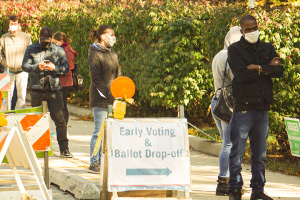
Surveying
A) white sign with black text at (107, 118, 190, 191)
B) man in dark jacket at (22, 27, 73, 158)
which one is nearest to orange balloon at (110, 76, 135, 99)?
white sign with black text at (107, 118, 190, 191)

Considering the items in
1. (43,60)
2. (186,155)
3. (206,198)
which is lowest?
(206,198)

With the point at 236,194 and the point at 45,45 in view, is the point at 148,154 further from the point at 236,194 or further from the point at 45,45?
the point at 45,45

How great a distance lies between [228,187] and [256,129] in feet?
2.37

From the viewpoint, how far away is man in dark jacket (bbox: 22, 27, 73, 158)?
8.77m

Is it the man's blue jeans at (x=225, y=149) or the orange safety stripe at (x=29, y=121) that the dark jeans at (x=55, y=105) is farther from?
the man's blue jeans at (x=225, y=149)

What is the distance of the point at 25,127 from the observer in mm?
6426

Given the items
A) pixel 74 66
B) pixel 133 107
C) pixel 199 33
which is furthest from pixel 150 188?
pixel 133 107

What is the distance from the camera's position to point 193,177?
8070 millimetres

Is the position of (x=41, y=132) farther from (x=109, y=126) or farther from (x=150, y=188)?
(x=150, y=188)

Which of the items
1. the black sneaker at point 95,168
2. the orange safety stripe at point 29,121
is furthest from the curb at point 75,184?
the orange safety stripe at point 29,121

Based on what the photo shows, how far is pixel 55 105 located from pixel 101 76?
1.20m

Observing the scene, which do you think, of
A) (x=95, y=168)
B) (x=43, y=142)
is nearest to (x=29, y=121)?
(x=43, y=142)

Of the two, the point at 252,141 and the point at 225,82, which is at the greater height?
the point at 225,82

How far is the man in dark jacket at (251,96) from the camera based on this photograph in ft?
20.2
